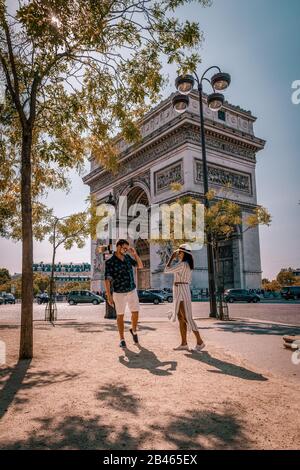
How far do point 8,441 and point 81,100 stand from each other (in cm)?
689

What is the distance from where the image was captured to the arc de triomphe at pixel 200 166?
108 ft

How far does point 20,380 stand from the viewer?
4129 millimetres

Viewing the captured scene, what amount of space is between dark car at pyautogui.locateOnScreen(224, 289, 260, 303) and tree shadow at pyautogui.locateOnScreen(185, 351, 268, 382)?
26293 mm

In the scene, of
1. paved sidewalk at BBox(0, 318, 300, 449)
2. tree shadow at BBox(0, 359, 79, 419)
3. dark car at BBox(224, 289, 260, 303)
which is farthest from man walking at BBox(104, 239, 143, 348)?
dark car at BBox(224, 289, 260, 303)

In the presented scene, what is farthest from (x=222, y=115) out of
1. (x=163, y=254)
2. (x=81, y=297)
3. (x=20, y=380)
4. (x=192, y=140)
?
(x=20, y=380)

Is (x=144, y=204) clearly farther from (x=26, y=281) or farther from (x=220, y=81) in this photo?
(x=26, y=281)

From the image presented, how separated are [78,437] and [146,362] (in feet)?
8.48

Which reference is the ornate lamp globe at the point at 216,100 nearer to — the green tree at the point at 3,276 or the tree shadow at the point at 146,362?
the tree shadow at the point at 146,362

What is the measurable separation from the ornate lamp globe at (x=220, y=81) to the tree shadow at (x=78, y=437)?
498 inches

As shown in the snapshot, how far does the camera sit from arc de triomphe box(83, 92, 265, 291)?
3288 cm

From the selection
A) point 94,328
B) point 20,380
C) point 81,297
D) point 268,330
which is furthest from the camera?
point 81,297

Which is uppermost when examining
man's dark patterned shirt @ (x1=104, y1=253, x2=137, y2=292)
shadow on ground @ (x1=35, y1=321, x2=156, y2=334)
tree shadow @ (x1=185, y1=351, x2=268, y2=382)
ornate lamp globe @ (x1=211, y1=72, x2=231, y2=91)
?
ornate lamp globe @ (x1=211, y1=72, x2=231, y2=91)

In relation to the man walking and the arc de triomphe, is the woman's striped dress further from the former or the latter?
the arc de triomphe

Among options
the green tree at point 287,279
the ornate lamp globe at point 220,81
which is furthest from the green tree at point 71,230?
the green tree at point 287,279
